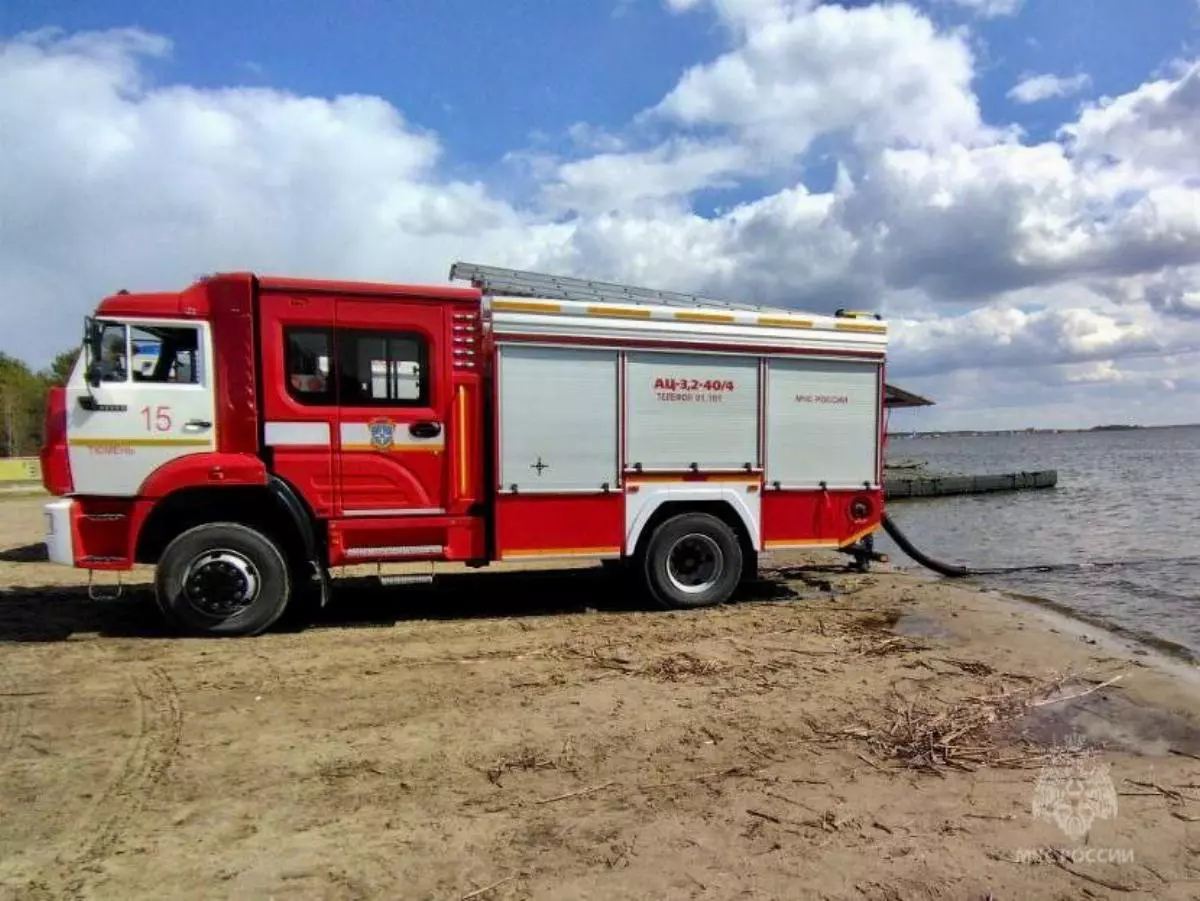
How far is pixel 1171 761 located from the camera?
4.83 m

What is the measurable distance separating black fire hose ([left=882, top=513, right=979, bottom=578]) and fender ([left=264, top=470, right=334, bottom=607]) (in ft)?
22.2

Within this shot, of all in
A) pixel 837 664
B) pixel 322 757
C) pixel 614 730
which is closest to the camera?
pixel 322 757

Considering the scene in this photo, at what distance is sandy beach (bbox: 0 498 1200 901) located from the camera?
11.5ft

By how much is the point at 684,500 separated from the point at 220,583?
14.5 feet

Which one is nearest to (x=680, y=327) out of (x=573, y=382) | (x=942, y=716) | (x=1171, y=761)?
(x=573, y=382)

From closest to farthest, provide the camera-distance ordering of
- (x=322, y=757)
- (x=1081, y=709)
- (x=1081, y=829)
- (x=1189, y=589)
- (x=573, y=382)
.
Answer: (x=1081, y=829)
(x=322, y=757)
(x=1081, y=709)
(x=573, y=382)
(x=1189, y=589)

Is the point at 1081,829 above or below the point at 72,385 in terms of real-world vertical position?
below

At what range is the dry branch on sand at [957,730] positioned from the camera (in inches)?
185

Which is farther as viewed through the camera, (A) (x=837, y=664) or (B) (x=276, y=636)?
(B) (x=276, y=636)

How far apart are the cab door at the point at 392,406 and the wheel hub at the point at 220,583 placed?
1012 millimetres

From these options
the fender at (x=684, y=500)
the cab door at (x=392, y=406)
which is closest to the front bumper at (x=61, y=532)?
the cab door at (x=392, y=406)

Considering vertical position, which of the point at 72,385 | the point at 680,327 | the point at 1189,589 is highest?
the point at 680,327

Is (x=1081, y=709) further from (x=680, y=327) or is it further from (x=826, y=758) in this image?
(x=680, y=327)

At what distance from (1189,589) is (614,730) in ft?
34.0
